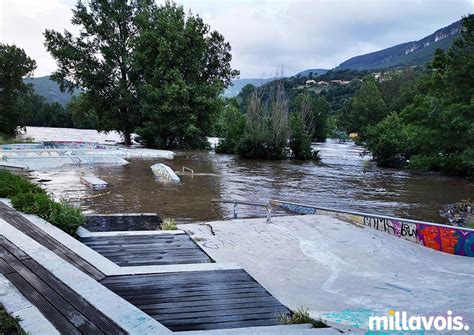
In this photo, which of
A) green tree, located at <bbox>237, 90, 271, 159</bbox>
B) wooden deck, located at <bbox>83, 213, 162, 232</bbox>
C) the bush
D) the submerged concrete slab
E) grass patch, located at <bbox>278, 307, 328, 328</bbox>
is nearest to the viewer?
grass patch, located at <bbox>278, 307, 328, 328</bbox>

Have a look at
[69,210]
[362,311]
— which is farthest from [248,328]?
[69,210]

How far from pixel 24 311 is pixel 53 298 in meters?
0.40

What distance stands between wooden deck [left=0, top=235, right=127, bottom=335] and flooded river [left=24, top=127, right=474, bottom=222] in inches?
266

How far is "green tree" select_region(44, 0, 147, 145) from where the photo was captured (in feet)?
135

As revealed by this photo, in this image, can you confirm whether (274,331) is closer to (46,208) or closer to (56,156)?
(46,208)

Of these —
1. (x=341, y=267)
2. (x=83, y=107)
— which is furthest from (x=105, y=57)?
(x=341, y=267)

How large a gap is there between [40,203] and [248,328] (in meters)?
6.32

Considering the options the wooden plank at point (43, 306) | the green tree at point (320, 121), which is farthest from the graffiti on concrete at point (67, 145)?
the green tree at point (320, 121)

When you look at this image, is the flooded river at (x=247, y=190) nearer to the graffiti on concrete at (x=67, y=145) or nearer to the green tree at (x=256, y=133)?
the green tree at (x=256, y=133)

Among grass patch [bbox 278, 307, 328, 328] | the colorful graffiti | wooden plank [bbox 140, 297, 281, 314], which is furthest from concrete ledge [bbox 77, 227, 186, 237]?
the colorful graffiti

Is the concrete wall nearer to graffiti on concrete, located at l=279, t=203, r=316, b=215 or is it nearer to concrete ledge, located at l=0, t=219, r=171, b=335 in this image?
graffiti on concrete, located at l=279, t=203, r=316, b=215

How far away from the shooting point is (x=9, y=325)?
155 inches

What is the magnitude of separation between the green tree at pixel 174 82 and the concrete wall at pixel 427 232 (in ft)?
96.3

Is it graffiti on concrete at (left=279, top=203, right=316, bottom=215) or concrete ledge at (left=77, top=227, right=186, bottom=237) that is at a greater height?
concrete ledge at (left=77, top=227, right=186, bottom=237)
